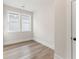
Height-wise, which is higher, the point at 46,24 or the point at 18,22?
the point at 18,22

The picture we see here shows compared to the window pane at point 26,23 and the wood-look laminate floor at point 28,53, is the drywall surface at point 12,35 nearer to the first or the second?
the window pane at point 26,23

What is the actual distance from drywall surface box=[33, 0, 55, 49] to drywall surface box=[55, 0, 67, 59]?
75.1 inches

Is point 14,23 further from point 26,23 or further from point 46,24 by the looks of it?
point 46,24

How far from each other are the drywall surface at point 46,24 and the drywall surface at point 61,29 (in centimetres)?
191

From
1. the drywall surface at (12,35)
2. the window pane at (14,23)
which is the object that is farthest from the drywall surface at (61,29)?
the window pane at (14,23)

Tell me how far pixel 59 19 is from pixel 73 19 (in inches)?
26.6

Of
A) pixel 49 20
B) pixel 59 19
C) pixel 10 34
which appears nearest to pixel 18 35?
pixel 10 34

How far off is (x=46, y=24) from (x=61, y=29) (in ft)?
9.56

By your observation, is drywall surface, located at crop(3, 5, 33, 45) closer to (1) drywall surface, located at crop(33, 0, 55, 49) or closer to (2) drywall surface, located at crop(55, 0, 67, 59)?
(1) drywall surface, located at crop(33, 0, 55, 49)

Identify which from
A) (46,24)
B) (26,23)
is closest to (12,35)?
(26,23)

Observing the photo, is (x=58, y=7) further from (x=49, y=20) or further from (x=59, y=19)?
(x=49, y=20)

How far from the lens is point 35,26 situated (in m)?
7.08

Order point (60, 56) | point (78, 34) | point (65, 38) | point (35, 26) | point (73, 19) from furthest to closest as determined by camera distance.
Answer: point (35, 26), point (60, 56), point (65, 38), point (73, 19), point (78, 34)

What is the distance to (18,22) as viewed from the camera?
659 cm
